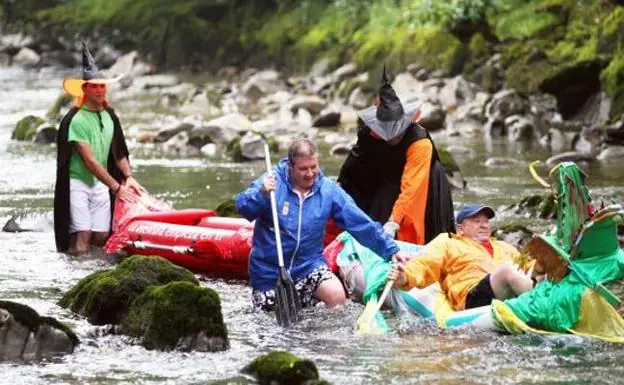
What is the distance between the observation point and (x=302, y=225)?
9.32 metres

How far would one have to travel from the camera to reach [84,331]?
28.6ft

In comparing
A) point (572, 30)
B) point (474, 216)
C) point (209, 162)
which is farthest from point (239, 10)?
point (474, 216)

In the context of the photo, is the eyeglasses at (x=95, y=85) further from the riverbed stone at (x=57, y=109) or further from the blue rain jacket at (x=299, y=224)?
the riverbed stone at (x=57, y=109)

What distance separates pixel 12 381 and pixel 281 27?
1194 inches

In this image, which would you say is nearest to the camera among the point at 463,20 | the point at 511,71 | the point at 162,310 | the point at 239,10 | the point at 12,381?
the point at 12,381

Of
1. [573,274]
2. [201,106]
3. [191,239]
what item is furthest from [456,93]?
[573,274]

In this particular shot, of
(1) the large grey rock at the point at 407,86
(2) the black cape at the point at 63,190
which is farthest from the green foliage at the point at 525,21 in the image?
(2) the black cape at the point at 63,190

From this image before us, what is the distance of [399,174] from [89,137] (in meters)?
2.86

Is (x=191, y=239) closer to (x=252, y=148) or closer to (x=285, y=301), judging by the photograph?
(x=285, y=301)

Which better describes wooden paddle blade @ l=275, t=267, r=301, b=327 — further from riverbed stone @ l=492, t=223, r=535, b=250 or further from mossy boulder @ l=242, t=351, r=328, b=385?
riverbed stone @ l=492, t=223, r=535, b=250

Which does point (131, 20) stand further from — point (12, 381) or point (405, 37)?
point (12, 381)

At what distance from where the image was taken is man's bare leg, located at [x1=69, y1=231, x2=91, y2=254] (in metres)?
12.0

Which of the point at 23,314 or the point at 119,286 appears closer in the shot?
the point at 23,314

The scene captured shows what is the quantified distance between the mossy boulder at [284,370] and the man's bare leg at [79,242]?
4.74m
